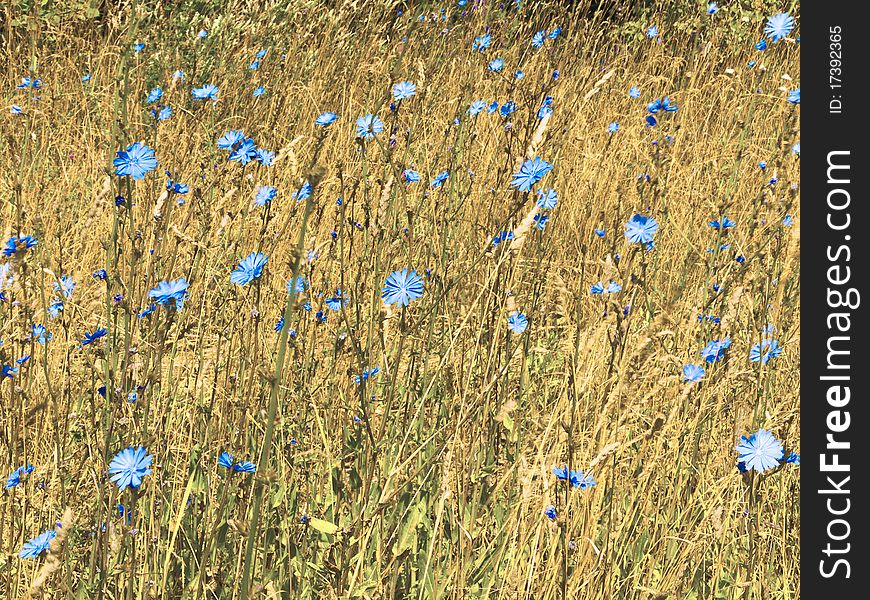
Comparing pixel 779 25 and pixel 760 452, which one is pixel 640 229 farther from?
pixel 779 25

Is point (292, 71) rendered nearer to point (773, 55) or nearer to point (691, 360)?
point (773, 55)

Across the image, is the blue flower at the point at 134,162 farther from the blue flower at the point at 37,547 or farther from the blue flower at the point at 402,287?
the blue flower at the point at 37,547

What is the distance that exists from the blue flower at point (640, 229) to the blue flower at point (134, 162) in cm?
97

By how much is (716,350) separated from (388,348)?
2.60 ft

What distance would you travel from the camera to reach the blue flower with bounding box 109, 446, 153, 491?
3.53ft

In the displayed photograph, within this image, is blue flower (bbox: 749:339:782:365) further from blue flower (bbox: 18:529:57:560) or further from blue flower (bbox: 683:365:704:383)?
blue flower (bbox: 18:529:57:560)

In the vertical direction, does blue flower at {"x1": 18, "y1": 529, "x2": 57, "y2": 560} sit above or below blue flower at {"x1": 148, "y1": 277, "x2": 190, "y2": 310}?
below

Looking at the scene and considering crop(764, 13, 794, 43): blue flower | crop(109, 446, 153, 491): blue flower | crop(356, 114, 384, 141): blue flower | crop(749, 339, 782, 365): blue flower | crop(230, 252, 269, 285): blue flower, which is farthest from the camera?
crop(764, 13, 794, 43): blue flower

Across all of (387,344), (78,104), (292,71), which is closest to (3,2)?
(78,104)

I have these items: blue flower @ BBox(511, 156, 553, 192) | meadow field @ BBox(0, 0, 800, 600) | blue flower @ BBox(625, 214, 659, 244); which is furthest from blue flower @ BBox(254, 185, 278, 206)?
blue flower @ BBox(625, 214, 659, 244)

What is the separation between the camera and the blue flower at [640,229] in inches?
69.6

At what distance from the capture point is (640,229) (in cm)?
182

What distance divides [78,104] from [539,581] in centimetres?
300

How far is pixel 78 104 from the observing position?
351cm
